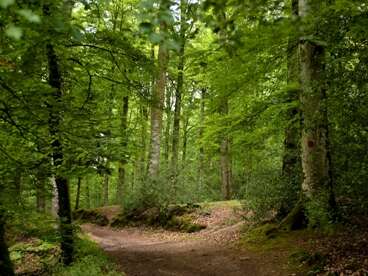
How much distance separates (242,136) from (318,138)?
9.59 feet

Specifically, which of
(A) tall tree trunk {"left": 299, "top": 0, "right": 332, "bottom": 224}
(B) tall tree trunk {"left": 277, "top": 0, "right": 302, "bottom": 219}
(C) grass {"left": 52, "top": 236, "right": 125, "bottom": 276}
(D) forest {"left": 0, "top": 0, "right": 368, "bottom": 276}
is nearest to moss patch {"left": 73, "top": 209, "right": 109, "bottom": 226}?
(D) forest {"left": 0, "top": 0, "right": 368, "bottom": 276}

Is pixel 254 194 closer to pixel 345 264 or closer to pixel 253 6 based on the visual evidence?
pixel 345 264

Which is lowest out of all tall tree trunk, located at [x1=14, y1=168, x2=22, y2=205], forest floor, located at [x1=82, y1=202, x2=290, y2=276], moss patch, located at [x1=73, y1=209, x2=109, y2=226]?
forest floor, located at [x1=82, y1=202, x2=290, y2=276]

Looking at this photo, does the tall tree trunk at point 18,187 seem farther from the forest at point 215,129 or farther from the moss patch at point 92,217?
the moss patch at point 92,217

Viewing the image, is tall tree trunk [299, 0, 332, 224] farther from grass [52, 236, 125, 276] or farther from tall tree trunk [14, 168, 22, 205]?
tall tree trunk [14, 168, 22, 205]

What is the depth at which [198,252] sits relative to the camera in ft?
40.6

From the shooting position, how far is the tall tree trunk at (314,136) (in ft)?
30.9

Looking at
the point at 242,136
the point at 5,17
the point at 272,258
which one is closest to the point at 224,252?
the point at 272,258

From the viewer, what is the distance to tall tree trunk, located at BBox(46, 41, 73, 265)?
6773mm

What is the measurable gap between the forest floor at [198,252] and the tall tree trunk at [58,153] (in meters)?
1.50

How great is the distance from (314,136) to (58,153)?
5937 mm

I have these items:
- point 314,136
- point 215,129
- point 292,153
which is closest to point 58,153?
point 215,129

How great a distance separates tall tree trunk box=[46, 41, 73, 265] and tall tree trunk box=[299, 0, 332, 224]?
16.2ft

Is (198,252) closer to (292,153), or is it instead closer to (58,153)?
(292,153)
